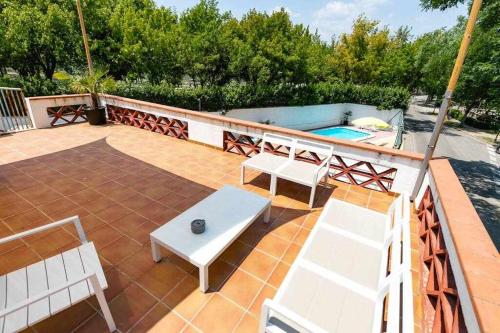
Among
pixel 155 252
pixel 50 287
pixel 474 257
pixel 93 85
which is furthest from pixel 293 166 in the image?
pixel 93 85

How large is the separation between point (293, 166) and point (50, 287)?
3.89 metres

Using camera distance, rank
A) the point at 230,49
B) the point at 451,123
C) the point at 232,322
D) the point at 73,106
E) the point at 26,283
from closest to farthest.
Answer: the point at 26,283
the point at 232,322
the point at 73,106
the point at 230,49
the point at 451,123

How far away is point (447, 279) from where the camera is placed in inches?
89.4

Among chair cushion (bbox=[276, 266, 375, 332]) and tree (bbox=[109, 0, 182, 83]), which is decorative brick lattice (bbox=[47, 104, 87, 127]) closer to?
tree (bbox=[109, 0, 182, 83])

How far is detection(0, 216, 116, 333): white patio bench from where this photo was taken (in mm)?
1813

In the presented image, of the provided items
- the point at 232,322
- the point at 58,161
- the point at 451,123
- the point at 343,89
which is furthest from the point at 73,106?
the point at 451,123

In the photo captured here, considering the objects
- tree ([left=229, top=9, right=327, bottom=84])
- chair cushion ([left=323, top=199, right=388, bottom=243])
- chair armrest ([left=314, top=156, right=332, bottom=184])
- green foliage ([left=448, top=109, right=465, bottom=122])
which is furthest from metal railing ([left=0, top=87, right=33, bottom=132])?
green foliage ([left=448, top=109, right=465, bottom=122])

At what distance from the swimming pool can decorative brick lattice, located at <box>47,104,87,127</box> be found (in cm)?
1791

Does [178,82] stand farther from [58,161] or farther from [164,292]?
[164,292]

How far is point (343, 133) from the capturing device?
23.1 metres

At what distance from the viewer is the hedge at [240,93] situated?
12.6 metres

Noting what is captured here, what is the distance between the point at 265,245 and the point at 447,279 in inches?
80.2

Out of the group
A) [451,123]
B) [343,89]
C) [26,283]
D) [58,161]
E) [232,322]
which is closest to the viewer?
[26,283]

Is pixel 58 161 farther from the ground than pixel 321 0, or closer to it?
closer to it
